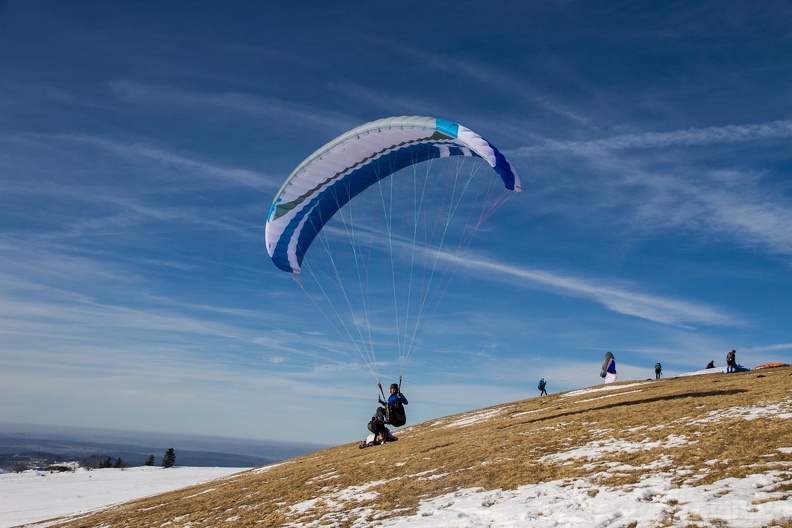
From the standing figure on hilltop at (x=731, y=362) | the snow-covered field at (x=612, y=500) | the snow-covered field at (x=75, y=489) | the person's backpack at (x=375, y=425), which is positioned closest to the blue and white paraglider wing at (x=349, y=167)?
the person's backpack at (x=375, y=425)

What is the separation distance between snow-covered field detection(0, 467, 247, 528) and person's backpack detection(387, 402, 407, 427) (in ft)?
43.5

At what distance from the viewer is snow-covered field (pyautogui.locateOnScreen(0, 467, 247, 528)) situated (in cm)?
2170

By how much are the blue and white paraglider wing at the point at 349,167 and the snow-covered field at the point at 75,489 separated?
1363 centimetres

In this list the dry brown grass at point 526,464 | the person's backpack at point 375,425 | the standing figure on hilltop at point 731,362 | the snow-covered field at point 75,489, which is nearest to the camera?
the dry brown grass at point 526,464

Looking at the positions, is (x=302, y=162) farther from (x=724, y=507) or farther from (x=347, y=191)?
(x=724, y=507)

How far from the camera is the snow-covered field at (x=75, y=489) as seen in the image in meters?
21.7

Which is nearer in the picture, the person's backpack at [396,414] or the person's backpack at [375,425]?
the person's backpack at [396,414]

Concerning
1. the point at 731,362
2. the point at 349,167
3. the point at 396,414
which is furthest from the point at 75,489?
the point at 731,362

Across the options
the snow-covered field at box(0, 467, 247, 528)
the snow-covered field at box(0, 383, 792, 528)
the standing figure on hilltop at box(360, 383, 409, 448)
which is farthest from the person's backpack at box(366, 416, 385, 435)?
the snow-covered field at box(0, 467, 247, 528)

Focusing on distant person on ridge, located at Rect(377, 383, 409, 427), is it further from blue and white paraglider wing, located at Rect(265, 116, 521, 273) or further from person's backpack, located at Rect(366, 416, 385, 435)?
blue and white paraglider wing, located at Rect(265, 116, 521, 273)

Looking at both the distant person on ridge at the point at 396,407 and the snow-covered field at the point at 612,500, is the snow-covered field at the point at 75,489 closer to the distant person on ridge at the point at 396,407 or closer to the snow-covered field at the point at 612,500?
the distant person on ridge at the point at 396,407

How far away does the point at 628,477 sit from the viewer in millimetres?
8195

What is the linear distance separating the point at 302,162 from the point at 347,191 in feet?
8.53

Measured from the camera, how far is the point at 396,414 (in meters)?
17.5
